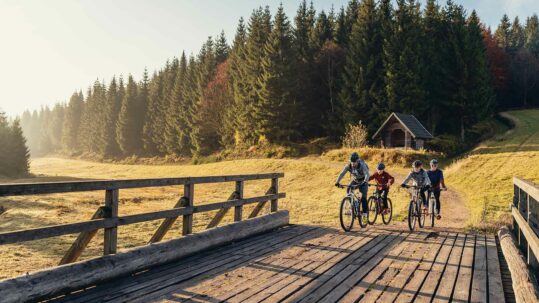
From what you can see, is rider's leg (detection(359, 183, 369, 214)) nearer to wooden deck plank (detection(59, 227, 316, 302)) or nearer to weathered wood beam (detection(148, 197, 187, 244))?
wooden deck plank (detection(59, 227, 316, 302))

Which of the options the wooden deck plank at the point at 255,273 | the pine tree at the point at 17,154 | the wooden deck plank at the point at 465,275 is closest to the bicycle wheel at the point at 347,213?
the wooden deck plank at the point at 255,273

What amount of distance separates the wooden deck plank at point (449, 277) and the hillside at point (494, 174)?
4.69 m

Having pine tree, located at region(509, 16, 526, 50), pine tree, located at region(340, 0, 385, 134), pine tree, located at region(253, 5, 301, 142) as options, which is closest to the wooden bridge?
pine tree, located at region(340, 0, 385, 134)

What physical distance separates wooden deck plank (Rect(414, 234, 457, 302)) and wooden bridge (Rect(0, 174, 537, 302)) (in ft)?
0.05

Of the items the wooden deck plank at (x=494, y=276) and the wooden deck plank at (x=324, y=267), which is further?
the wooden deck plank at (x=494, y=276)

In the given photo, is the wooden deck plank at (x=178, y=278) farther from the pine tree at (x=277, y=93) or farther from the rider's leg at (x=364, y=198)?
the pine tree at (x=277, y=93)

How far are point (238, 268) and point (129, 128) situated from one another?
85.3 m

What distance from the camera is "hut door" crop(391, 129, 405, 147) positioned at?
143ft

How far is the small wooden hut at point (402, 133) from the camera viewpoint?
134 ft

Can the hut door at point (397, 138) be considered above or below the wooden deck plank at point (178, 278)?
above

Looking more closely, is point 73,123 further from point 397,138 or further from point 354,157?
point 354,157

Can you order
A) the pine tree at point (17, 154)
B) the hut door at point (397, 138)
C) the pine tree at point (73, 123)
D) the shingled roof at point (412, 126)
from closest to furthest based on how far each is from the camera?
the shingled roof at point (412, 126), the hut door at point (397, 138), the pine tree at point (17, 154), the pine tree at point (73, 123)

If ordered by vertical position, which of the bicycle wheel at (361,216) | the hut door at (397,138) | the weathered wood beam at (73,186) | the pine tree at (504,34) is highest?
the pine tree at (504,34)

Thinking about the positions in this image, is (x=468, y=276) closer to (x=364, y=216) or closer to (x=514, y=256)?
(x=514, y=256)
